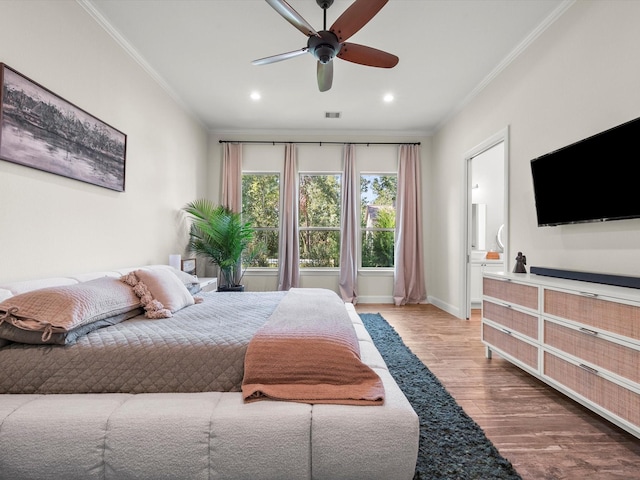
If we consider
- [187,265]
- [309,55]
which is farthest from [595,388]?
[187,265]

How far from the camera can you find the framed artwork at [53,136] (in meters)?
1.88

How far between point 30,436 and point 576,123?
3.56 meters

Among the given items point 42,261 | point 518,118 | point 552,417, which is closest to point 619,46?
point 518,118

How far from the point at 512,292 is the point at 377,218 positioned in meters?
3.11

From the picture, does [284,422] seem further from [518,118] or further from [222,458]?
[518,118]

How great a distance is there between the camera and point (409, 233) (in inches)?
207

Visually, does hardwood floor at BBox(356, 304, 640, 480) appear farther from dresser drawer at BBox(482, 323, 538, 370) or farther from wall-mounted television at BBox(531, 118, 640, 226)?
wall-mounted television at BBox(531, 118, 640, 226)

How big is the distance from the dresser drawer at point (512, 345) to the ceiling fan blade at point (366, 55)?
2334mm

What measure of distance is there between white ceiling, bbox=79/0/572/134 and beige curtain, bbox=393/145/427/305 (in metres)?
0.81

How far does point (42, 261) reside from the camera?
2.12 meters

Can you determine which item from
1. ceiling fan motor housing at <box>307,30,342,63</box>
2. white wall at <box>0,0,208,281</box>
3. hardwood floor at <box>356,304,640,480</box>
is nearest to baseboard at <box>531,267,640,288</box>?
hardwood floor at <box>356,304,640,480</box>

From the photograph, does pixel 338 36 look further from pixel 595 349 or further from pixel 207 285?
pixel 207 285

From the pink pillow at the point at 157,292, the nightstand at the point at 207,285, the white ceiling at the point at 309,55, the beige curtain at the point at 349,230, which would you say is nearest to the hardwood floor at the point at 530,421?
the pink pillow at the point at 157,292

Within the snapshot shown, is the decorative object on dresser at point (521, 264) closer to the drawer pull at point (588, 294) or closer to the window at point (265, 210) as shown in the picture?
the drawer pull at point (588, 294)
